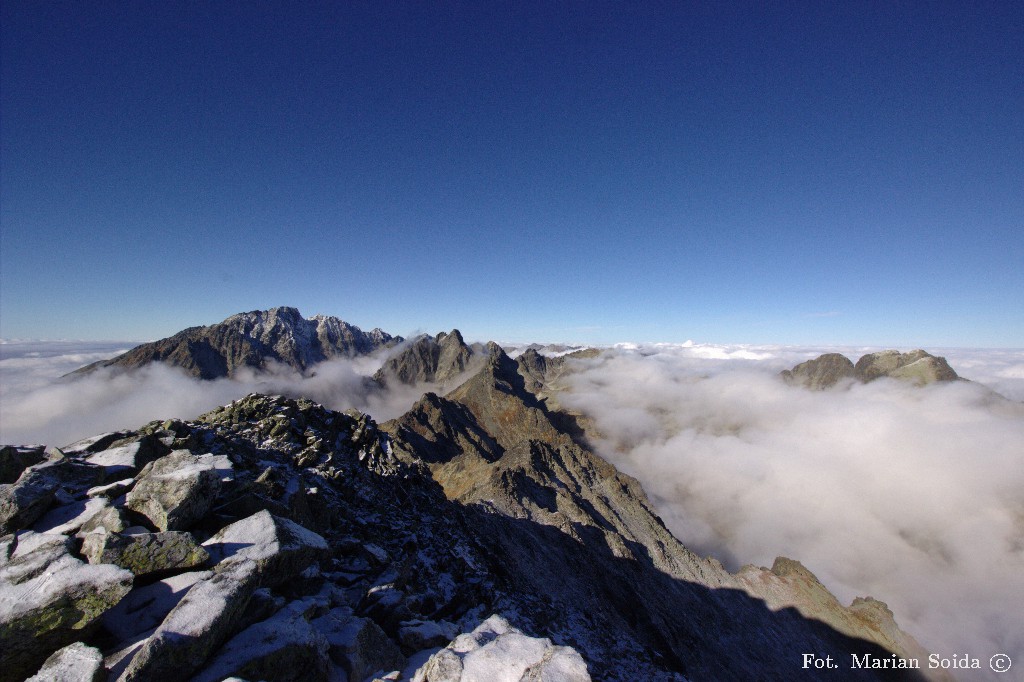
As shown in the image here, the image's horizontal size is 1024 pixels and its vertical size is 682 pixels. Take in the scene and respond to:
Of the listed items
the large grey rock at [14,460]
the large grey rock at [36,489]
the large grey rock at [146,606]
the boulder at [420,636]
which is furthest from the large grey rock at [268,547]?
the large grey rock at [14,460]

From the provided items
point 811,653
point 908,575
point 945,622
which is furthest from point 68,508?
point 908,575

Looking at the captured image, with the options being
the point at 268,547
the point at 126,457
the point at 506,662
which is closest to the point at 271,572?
the point at 268,547

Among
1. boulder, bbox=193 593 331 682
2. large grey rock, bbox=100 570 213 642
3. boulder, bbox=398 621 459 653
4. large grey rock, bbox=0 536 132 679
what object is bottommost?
boulder, bbox=398 621 459 653

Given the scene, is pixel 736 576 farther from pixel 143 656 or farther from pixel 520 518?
pixel 143 656

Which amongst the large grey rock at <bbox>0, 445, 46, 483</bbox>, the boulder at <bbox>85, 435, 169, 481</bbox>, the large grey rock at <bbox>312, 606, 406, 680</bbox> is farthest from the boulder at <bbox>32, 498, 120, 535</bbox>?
the large grey rock at <bbox>312, 606, 406, 680</bbox>

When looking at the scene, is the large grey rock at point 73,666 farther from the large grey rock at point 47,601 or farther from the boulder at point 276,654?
the boulder at point 276,654

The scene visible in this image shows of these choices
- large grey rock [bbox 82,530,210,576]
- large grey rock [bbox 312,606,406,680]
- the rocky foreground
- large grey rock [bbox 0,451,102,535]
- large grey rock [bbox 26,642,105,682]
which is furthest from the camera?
large grey rock [bbox 0,451,102,535]

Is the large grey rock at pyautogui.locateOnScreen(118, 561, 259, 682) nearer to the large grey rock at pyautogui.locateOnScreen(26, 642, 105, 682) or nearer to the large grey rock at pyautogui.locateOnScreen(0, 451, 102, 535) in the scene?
the large grey rock at pyautogui.locateOnScreen(26, 642, 105, 682)
